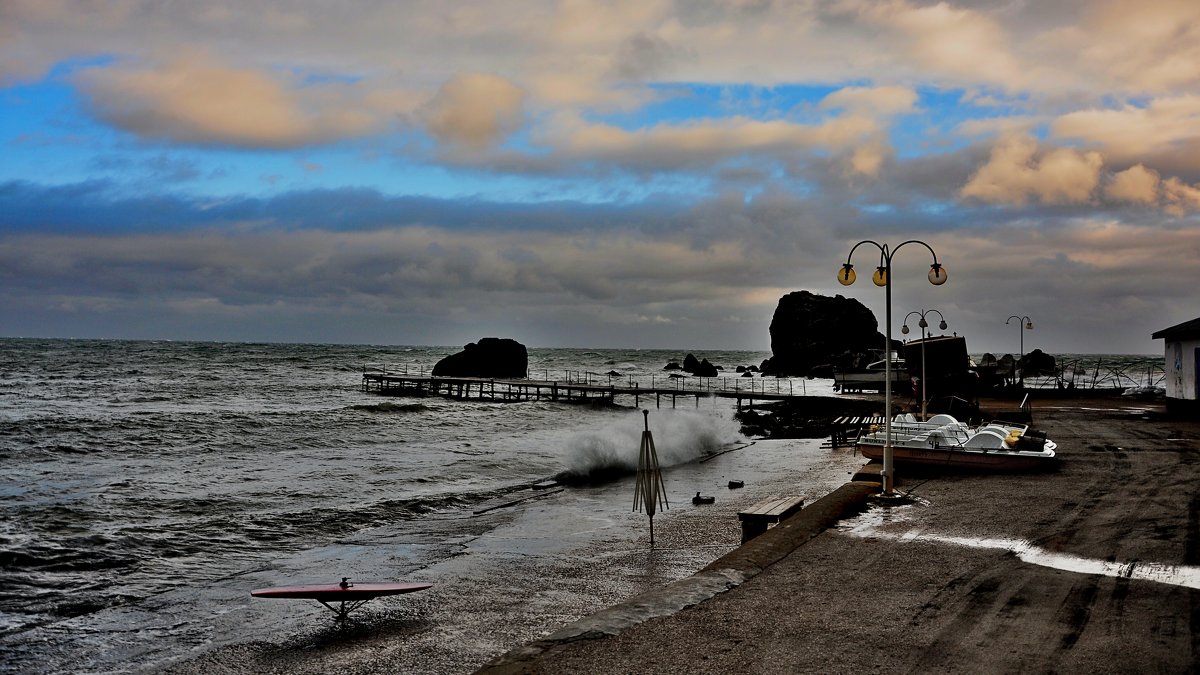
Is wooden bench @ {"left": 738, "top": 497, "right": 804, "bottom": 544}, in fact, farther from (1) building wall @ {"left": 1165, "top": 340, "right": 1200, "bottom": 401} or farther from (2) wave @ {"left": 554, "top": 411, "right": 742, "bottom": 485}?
(1) building wall @ {"left": 1165, "top": 340, "right": 1200, "bottom": 401}

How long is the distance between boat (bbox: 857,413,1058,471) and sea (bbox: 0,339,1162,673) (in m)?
2.06

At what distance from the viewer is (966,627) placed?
727 cm

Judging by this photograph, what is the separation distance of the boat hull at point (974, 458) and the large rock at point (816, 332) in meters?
81.3

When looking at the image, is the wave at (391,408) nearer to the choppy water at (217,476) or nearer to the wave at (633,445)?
the choppy water at (217,476)

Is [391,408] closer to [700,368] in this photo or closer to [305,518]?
[305,518]

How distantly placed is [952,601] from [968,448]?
1045 cm

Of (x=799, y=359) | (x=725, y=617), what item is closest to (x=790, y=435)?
(x=725, y=617)

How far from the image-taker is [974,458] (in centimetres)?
1742

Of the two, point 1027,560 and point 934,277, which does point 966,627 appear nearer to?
point 1027,560

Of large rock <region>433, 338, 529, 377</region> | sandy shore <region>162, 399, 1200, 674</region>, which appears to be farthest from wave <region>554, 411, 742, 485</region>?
large rock <region>433, 338, 529, 377</region>

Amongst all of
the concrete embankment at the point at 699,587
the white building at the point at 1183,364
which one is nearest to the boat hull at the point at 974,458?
the concrete embankment at the point at 699,587

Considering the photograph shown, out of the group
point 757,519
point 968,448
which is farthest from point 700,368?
point 757,519

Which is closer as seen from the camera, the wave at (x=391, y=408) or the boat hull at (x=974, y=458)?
the boat hull at (x=974, y=458)

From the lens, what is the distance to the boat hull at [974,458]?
56.4 ft
